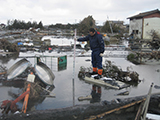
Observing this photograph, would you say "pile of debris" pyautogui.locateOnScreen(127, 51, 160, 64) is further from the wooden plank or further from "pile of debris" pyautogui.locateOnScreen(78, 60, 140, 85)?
the wooden plank

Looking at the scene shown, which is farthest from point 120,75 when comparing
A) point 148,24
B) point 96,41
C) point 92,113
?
point 148,24

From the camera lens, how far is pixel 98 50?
723cm

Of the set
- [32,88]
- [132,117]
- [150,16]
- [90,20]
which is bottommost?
[132,117]

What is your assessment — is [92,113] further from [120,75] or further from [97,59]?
[120,75]

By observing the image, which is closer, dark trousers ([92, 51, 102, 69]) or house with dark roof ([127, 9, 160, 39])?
dark trousers ([92, 51, 102, 69])

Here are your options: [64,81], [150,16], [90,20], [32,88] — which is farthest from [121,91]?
[90,20]

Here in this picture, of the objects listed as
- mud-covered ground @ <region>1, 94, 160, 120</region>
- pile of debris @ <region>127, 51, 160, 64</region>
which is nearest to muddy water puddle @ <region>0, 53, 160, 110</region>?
mud-covered ground @ <region>1, 94, 160, 120</region>

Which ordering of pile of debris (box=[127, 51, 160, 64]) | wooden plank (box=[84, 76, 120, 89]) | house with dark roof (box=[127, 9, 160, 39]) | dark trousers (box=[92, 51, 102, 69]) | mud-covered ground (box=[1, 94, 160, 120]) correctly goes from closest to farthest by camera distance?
mud-covered ground (box=[1, 94, 160, 120]) → wooden plank (box=[84, 76, 120, 89]) → dark trousers (box=[92, 51, 102, 69]) → pile of debris (box=[127, 51, 160, 64]) → house with dark roof (box=[127, 9, 160, 39])

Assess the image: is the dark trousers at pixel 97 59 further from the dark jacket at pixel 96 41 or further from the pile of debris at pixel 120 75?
the pile of debris at pixel 120 75

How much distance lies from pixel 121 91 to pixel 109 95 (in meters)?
0.65

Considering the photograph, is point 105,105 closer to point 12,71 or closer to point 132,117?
point 132,117

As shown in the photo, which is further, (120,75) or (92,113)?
(120,75)

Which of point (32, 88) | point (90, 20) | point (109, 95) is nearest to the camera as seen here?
point (32, 88)

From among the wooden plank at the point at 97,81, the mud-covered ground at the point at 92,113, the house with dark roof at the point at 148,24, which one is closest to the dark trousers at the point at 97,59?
the wooden plank at the point at 97,81
